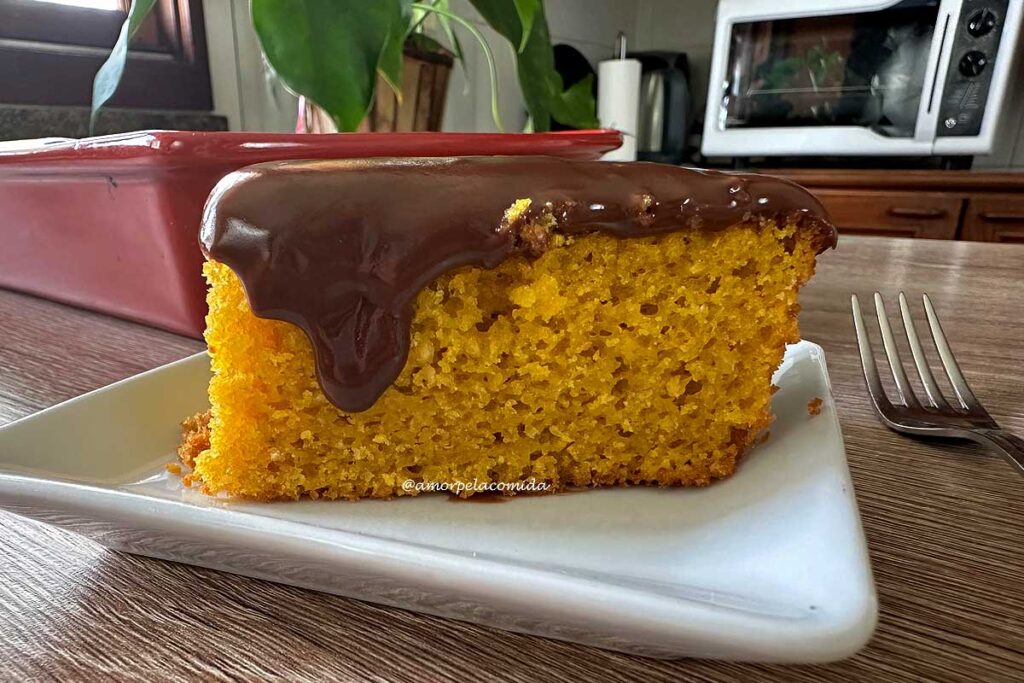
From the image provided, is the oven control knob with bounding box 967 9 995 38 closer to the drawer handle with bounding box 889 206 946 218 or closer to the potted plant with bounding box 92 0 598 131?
the drawer handle with bounding box 889 206 946 218

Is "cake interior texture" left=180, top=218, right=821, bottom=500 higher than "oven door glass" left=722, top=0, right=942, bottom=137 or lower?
lower

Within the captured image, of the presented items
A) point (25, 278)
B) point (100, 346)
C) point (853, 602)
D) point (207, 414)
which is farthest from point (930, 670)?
point (25, 278)

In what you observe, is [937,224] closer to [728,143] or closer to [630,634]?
[728,143]

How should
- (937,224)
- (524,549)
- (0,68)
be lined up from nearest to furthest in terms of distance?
(524,549)
(0,68)
(937,224)

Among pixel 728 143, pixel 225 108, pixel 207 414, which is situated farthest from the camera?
pixel 728 143

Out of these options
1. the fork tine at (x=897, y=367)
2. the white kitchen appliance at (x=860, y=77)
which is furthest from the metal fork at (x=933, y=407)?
the white kitchen appliance at (x=860, y=77)

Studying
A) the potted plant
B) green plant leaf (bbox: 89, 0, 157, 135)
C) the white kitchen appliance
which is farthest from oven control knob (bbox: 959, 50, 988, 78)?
green plant leaf (bbox: 89, 0, 157, 135)

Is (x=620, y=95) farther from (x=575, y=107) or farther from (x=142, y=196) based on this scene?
(x=142, y=196)

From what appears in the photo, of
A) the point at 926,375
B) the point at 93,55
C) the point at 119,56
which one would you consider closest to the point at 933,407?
the point at 926,375
